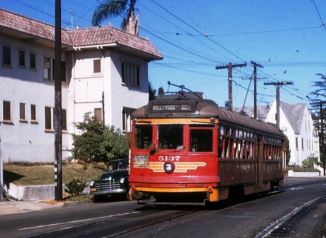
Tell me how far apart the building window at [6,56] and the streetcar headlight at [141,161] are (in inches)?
670

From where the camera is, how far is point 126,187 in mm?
24547

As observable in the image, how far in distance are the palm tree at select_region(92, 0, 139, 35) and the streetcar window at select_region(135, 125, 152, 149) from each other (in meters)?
26.2

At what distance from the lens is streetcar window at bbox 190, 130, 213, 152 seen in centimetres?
1817

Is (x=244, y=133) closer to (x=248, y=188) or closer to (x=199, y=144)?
(x=248, y=188)

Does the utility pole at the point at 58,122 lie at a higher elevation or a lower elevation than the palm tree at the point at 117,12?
lower

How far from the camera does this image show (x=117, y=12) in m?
44.0

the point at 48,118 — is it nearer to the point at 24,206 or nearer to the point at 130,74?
the point at 130,74

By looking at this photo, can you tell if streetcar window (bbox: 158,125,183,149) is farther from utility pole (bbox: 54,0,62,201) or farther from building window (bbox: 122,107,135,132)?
building window (bbox: 122,107,135,132)

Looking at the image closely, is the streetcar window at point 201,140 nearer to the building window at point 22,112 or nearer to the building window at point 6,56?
the building window at point 6,56

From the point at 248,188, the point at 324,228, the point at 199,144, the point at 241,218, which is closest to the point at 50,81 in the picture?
the point at 248,188

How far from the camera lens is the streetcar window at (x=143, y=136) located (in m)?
18.6

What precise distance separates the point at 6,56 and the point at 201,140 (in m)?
18.5

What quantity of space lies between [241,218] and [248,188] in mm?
6606

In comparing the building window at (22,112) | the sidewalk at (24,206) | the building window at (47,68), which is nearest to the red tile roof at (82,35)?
the building window at (47,68)
